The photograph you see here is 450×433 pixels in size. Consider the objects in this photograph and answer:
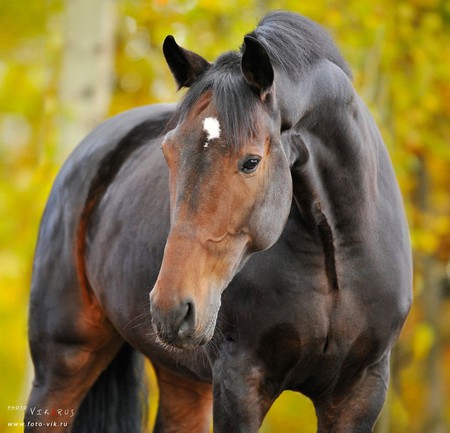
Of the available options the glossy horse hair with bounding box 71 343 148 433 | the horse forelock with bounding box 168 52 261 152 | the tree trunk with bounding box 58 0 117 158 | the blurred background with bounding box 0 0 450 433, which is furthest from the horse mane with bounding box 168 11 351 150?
the tree trunk with bounding box 58 0 117 158

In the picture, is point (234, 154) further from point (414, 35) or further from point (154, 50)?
point (154, 50)

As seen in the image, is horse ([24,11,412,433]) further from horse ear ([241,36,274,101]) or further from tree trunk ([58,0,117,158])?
tree trunk ([58,0,117,158])

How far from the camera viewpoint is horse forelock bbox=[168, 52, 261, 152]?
3586mm

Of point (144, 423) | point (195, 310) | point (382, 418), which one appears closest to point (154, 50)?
point (382, 418)

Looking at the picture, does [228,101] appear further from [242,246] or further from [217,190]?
[242,246]

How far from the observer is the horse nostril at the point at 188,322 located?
135 inches

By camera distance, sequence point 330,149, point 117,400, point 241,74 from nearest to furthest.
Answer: point 241,74
point 330,149
point 117,400

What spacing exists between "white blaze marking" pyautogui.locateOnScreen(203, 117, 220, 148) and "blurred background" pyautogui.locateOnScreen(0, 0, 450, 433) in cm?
517

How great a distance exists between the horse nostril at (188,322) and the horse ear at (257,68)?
0.83 metres

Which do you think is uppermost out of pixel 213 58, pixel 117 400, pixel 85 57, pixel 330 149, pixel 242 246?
pixel 330 149

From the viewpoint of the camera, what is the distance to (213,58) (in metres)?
11.2

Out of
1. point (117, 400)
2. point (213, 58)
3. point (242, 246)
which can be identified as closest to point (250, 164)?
point (242, 246)

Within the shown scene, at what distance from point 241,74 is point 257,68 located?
91 mm

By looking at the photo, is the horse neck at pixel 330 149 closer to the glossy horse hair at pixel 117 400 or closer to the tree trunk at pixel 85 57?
the glossy horse hair at pixel 117 400
